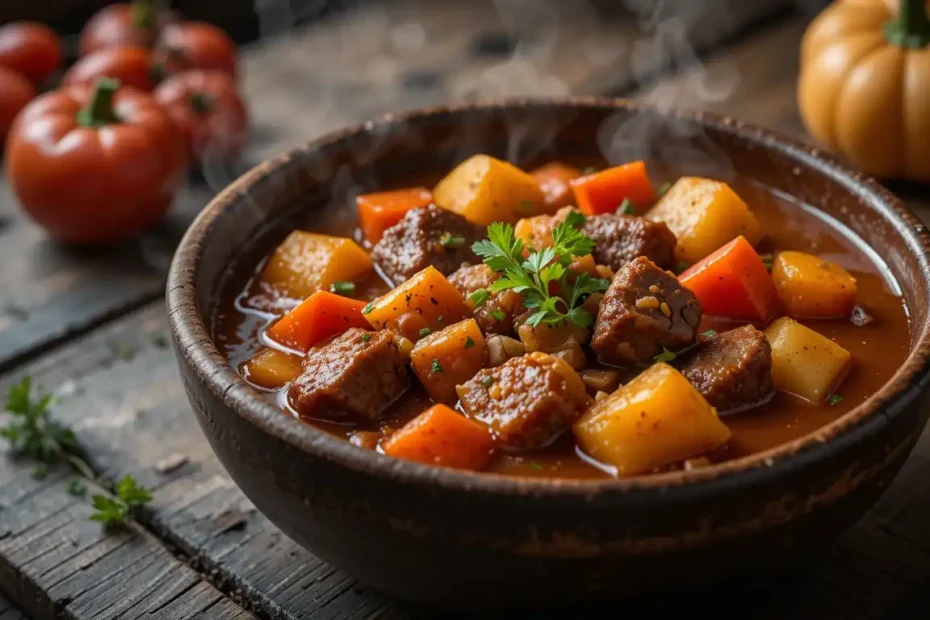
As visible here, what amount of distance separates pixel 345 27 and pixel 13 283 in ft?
8.02

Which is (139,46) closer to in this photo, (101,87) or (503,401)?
(101,87)

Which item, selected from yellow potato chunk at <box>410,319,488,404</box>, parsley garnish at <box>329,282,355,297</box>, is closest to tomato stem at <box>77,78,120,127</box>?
parsley garnish at <box>329,282,355,297</box>

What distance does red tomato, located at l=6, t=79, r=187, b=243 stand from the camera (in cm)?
399

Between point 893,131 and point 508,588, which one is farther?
point 893,131

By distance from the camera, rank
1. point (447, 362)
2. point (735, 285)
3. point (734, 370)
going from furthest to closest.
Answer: point (735, 285), point (447, 362), point (734, 370)

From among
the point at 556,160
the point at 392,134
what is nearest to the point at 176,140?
the point at 392,134

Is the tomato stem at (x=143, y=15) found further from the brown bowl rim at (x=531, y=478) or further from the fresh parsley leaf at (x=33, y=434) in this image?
the brown bowl rim at (x=531, y=478)

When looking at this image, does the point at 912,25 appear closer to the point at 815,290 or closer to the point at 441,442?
the point at 815,290

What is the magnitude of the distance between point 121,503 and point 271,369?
2.03 feet

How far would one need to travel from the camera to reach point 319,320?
8.50ft

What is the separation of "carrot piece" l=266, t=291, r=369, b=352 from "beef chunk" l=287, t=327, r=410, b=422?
0.50 ft

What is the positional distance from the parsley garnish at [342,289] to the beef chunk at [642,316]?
664 millimetres

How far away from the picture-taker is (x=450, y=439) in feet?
7.06

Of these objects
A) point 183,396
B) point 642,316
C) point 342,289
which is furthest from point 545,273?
point 183,396
